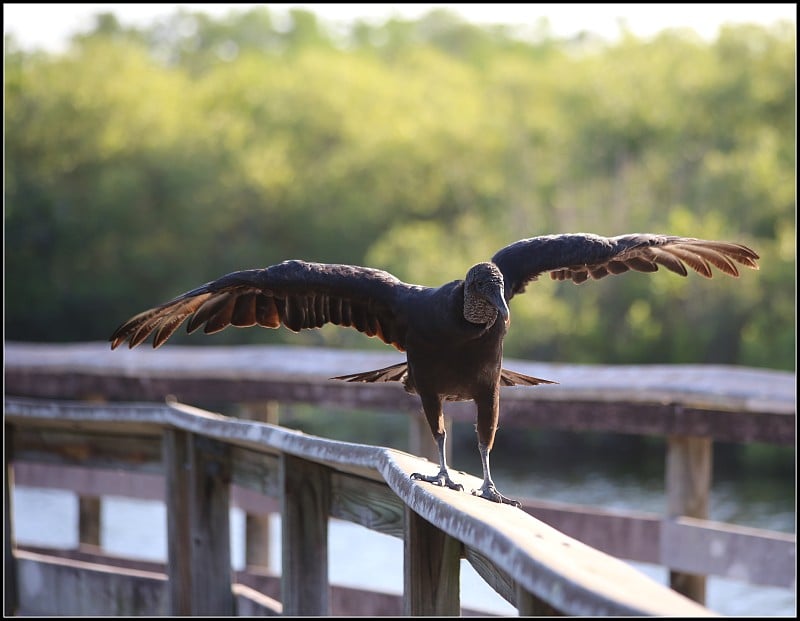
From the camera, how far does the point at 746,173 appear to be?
16.8 m

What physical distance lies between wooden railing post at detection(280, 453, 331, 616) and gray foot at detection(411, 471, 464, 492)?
34 centimetres

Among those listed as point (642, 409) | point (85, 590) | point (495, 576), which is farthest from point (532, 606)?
point (642, 409)

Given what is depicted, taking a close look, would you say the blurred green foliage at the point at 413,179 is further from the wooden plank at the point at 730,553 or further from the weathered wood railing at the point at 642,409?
the wooden plank at the point at 730,553

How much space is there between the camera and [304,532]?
295 centimetres

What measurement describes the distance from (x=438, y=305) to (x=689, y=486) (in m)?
2.11

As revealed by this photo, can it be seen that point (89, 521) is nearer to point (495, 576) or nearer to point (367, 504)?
point (367, 504)

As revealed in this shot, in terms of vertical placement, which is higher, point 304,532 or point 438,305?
point 438,305

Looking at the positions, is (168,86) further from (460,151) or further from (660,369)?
(660,369)

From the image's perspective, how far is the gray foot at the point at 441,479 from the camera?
2320mm

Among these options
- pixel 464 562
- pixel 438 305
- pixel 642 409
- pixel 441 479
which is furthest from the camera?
pixel 464 562

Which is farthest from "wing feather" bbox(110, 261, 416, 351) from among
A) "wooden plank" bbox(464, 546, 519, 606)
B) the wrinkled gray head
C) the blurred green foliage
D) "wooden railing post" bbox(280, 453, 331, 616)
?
the blurred green foliage

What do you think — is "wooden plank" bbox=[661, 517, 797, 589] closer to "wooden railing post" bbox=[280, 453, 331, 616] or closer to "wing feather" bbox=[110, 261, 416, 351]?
"wing feather" bbox=[110, 261, 416, 351]

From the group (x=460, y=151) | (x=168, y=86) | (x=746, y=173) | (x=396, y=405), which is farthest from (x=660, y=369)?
(x=168, y=86)

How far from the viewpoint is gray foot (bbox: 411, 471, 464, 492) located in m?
2.32
